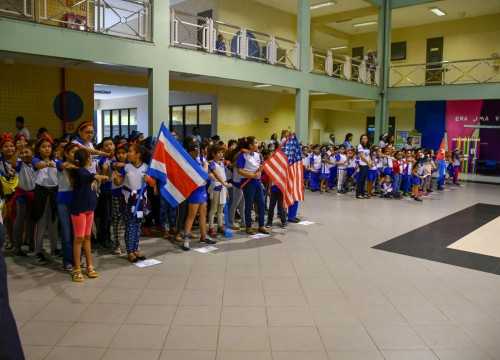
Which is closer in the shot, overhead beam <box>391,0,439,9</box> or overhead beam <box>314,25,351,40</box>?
overhead beam <box>391,0,439,9</box>

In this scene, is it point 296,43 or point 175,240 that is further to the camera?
point 296,43

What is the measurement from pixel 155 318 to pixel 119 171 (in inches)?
93.4

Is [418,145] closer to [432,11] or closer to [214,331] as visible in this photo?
[432,11]

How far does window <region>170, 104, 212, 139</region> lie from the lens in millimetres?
16812

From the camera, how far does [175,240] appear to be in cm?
686

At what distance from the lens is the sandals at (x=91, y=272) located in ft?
16.6

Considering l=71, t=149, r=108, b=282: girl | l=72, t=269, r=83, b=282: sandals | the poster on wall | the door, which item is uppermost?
the door

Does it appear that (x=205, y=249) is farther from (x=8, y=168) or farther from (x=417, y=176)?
(x=417, y=176)

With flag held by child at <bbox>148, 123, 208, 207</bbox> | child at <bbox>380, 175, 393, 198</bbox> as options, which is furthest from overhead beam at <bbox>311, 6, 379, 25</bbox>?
flag held by child at <bbox>148, 123, 208, 207</bbox>

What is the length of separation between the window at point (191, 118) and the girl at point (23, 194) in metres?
11.2

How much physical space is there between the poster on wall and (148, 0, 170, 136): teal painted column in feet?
44.7

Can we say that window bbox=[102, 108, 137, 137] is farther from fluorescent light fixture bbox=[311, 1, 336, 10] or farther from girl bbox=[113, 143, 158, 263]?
girl bbox=[113, 143, 158, 263]

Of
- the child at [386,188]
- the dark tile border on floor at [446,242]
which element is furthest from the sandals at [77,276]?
the child at [386,188]

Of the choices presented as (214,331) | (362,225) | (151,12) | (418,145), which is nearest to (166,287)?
(214,331)
